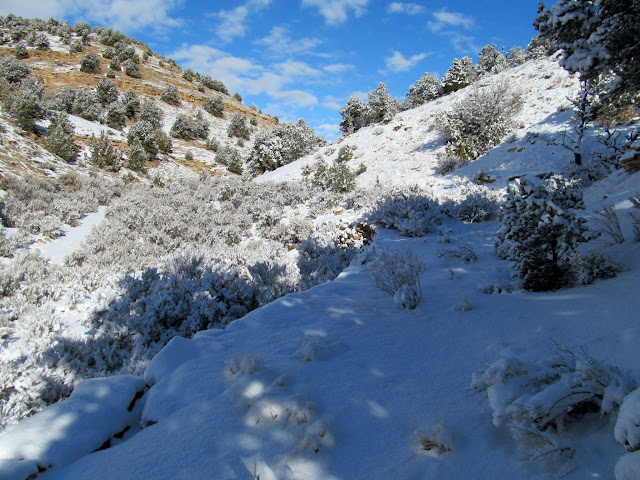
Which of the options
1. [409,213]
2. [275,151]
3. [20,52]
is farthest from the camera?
[20,52]

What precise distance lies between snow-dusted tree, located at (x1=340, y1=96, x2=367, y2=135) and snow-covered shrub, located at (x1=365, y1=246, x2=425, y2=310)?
25.5 m

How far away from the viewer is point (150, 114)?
2555 centimetres

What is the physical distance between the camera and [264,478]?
155 centimetres

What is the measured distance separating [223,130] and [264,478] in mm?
33654

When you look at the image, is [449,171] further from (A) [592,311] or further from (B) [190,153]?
(B) [190,153]

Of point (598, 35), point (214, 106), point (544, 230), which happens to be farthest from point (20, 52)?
point (544, 230)

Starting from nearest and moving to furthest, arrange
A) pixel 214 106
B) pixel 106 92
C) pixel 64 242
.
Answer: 1. pixel 64 242
2. pixel 106 92
3. pixel 214 106

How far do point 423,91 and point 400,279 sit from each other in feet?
101

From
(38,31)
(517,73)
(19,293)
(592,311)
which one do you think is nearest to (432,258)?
(592,311)

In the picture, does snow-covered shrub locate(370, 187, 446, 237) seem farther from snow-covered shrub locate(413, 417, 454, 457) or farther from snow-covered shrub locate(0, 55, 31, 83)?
snow-covered shrub locate(0, 55, 31, 83)

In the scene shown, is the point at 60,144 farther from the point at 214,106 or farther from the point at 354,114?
the point at 354,114

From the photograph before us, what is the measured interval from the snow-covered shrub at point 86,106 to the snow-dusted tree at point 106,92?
1358 mm

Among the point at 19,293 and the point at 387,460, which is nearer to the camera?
the point at 387,460

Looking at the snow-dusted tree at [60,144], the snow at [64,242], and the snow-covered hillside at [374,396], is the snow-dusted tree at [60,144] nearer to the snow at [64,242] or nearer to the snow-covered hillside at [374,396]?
the snow at [64,242]
